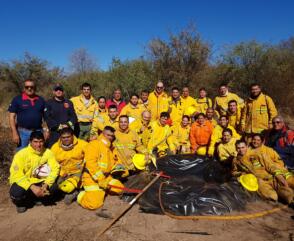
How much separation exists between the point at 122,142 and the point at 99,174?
1092mm

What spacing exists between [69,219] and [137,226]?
1032 mm

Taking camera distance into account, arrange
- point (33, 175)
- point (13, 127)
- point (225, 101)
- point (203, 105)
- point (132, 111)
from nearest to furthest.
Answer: point (33, 175) → point (13, 127) → point (132, 111) → point (225, 101) → point (203, 105)

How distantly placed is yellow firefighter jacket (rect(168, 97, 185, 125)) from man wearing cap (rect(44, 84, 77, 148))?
112 inches

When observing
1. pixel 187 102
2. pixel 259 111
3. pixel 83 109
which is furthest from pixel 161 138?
pixel 259 111

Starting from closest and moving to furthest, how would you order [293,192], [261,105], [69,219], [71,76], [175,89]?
[69,219]
[293,192]
[261,105]
[175,89]
[71,76]

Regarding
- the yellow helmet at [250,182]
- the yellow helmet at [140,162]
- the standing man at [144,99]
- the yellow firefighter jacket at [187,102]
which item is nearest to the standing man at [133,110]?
the standing man at [144,99]

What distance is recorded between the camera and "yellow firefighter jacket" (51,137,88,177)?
4527 millimetres

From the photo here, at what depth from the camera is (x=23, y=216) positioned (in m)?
4.02

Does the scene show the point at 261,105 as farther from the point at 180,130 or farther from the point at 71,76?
the point at 71,76

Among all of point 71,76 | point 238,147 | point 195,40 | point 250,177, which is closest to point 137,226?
point 250,177

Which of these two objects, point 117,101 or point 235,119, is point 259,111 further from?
point 117,101

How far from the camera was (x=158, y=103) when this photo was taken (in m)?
7.12

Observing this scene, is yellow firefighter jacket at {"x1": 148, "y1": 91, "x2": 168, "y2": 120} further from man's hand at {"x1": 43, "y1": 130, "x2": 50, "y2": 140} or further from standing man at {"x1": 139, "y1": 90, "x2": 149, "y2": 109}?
man's hand at {"x1": 43, "y1": 130, "x2": 50, "y2": 140}

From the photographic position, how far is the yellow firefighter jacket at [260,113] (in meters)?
5.66
